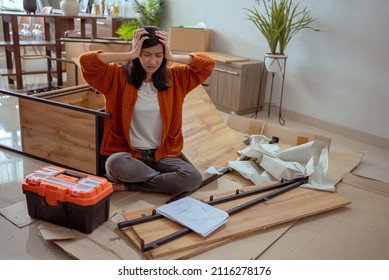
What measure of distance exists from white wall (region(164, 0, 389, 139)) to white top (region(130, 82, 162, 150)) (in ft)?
7.05

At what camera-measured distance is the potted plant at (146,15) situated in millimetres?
5238

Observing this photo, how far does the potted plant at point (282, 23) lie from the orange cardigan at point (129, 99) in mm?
1714

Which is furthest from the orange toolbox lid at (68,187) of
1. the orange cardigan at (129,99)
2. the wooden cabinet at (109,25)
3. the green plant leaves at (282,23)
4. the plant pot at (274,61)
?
the wooden cabinet at (109,25)

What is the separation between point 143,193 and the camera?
7.42ft

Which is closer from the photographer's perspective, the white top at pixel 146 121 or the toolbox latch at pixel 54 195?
the toolbox latch at pixel 54 195

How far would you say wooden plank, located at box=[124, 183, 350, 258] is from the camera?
5.76 feet

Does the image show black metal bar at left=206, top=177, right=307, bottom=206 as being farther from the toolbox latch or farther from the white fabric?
the toolbox latch

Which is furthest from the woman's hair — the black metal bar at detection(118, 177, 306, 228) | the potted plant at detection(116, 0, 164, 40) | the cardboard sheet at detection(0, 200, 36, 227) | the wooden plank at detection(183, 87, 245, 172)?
the potted plant at detection(116, 0, 164, 40)

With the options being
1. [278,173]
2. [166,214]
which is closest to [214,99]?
[278,173]

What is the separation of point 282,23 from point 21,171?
2.63 metres

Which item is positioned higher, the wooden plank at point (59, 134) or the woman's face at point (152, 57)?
the woman's face at point (152, 57)

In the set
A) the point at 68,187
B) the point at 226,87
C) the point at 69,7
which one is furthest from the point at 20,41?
the point at 68,187

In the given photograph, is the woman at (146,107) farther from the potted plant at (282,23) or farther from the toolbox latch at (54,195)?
the potted plant at (282,23)

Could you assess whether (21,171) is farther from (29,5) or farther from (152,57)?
(29,5)
